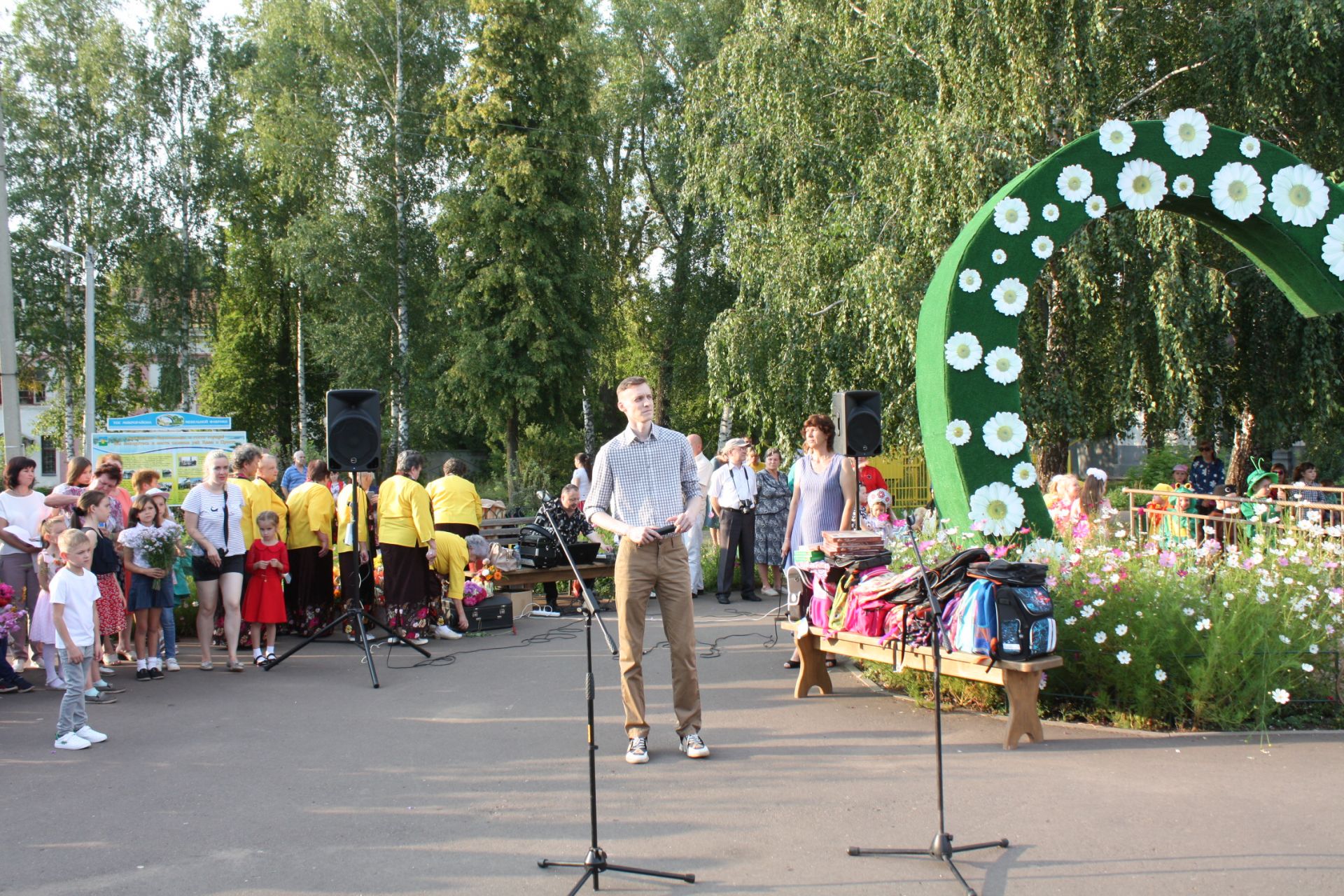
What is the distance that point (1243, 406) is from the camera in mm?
14500

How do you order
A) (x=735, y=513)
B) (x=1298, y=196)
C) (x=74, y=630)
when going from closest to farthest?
(x=74, y=630) < (x=1298, y=196) < (x=735, y=513)

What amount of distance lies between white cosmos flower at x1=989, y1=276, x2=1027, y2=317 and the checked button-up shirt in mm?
3556

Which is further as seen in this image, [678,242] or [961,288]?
[678,242]

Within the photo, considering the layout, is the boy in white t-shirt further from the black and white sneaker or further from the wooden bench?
the wooden bench

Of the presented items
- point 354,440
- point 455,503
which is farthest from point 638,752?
point 455,503

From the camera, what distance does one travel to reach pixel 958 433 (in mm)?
7855

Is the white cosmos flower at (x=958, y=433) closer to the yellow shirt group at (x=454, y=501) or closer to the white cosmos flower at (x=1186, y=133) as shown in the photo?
the white cosmos flower at (x=1186, y=133)

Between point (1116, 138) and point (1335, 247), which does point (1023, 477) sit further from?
point (1335, 247)

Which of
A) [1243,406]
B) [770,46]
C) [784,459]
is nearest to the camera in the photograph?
[1243,406]

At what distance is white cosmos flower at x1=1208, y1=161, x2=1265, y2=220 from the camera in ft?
28.9

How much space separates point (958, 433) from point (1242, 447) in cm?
949

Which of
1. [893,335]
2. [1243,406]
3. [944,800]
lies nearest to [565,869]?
[944,800]

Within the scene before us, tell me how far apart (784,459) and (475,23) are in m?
18.6

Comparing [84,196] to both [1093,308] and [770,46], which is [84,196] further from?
[1093,308]
